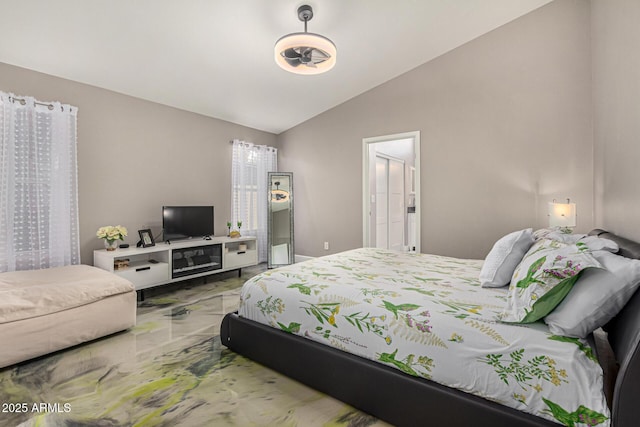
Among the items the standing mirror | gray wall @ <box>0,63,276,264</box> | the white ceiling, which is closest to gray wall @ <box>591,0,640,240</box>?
the white ceiling

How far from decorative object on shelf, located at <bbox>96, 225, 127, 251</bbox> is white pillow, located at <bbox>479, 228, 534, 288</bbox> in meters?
3.70

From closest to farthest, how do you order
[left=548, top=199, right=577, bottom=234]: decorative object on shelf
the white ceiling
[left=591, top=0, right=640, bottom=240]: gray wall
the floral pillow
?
the floral pillow
[left=591, top=0, right=640, bottom=240]: gray wall
the white ceiling
[left=548, top=199, right=577, bottom=234]: decorative object on shelf

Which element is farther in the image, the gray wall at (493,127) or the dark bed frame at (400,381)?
the gray wall at (493,127)

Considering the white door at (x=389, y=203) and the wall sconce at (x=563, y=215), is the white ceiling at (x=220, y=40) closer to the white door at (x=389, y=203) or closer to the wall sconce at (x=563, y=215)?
the white door at (x=389, y=203)

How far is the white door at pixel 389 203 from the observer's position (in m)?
5.66

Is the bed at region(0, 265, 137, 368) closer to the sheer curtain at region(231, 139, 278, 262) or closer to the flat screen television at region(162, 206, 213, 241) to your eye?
the flat screen television at region(162, 206, 213, 241)

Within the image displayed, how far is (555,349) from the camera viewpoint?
1.22 metres

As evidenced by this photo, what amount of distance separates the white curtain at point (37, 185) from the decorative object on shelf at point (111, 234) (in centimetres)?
27

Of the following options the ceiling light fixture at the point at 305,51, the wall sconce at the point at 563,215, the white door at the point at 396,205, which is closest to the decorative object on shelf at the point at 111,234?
the ceiling light fixture at the point at 305,51

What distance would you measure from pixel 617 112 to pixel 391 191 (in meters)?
4.10

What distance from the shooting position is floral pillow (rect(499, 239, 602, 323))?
131 cm

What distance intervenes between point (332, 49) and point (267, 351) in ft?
8.10

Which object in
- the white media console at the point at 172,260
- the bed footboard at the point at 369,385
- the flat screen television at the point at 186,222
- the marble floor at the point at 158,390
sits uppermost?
the flat screen television at the point at 186,222

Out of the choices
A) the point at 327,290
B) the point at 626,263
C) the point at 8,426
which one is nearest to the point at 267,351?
the point at 327,290
